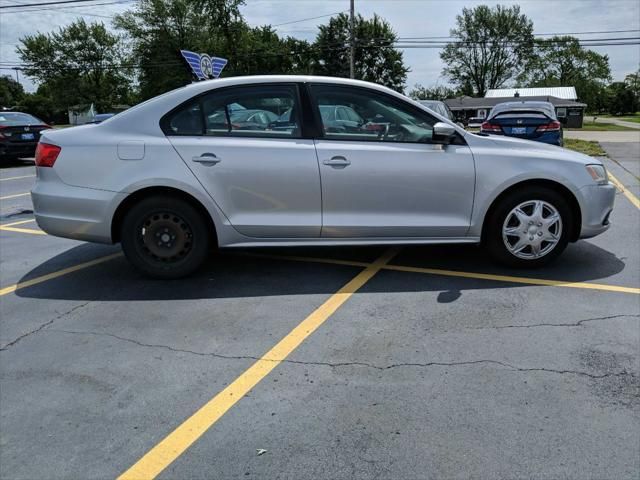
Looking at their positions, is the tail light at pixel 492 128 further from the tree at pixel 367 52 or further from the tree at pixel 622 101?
the tree at pixel 622 101

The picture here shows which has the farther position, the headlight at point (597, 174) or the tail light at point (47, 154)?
the headlight at point (597, 174)

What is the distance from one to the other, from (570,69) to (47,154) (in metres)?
103

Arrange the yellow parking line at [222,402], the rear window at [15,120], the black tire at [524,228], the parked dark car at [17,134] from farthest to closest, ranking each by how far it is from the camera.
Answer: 1. the rear window at [15,120]
2. the parked dark car at [17,134]
3. the black tire at [524,228]
4. the yellow parking line at [222,402]

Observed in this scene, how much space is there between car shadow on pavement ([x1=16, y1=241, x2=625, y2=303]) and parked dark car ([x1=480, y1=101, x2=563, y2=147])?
6.08m

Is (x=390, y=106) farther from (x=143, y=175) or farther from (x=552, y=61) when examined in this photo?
(x=552, y=61)

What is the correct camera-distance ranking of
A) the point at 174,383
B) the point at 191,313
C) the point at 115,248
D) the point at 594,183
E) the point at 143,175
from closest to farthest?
the point at 174,383
the point at 191,313
the point at 143,175
the point at 594,183
the point at 115,248

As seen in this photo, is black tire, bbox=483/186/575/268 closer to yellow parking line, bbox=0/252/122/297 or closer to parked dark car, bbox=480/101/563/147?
yellow parking line, bbox=0/252/122/297

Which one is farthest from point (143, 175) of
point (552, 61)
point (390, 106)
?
point (552, 61)

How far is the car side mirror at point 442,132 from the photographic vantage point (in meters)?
4.38

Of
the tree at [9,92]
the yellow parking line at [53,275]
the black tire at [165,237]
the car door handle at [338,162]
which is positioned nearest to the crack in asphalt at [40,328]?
the black tire at [165,237]

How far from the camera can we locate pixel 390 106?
4613mm

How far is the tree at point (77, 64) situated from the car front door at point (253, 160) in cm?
7151

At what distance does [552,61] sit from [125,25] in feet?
227

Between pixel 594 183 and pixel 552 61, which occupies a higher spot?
pixel 552 61
